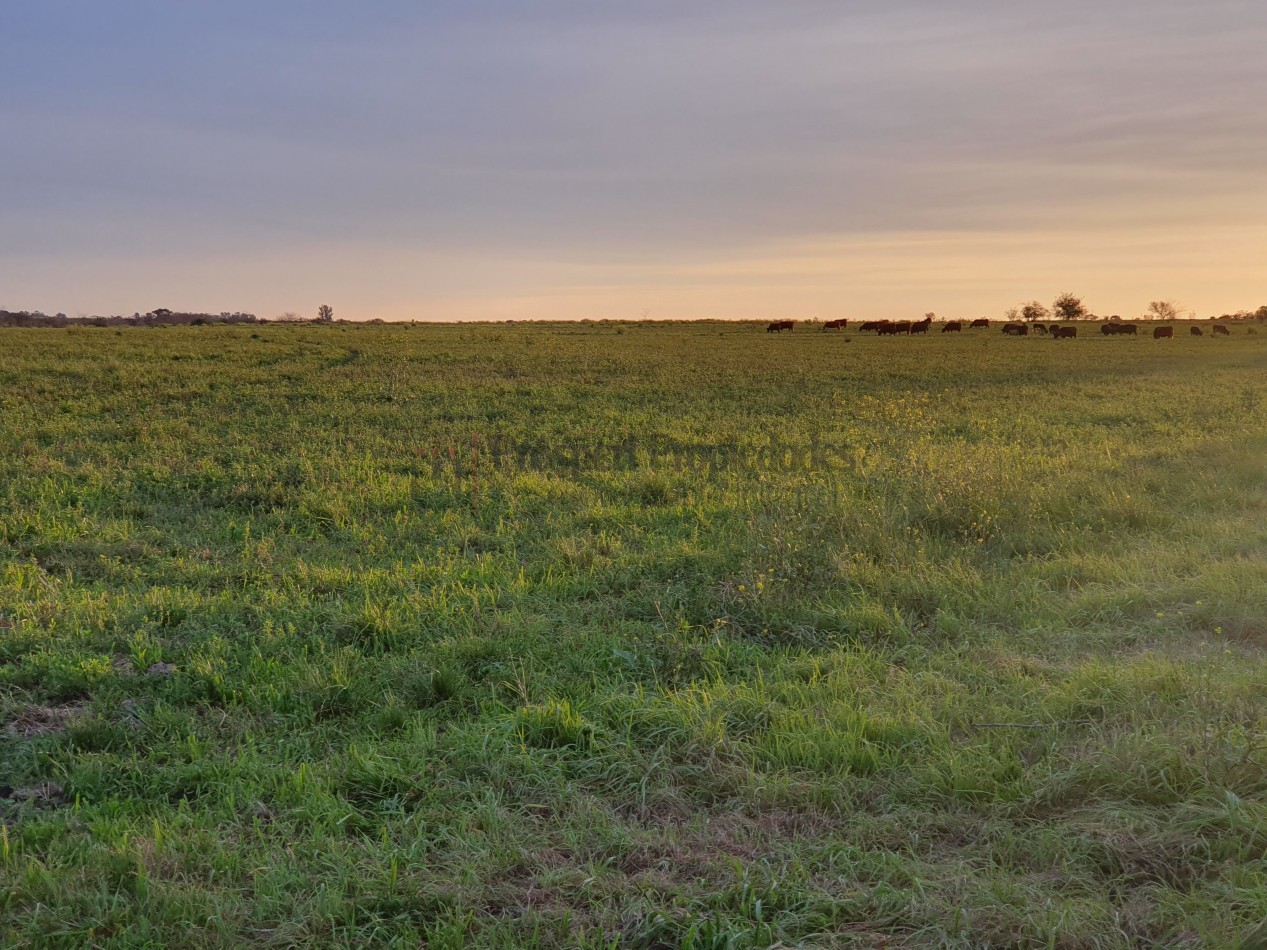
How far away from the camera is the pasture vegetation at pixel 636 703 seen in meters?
3.33

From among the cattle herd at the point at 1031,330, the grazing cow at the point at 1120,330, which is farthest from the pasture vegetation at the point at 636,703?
the grazing cow at the point at 1120,330

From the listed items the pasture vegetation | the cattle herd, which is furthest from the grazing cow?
the pasture vegetation

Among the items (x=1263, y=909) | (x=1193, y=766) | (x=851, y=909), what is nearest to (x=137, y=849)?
(x=851, y=909)

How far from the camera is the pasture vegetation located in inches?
131

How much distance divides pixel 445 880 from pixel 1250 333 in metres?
89.4

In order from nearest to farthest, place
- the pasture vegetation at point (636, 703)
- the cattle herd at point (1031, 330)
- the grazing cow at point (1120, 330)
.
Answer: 1. the pasture vegetation at point (636, 703)
2. the cattle herd at point (1031, 330)
3. the grazing cow at point (1120, 330)

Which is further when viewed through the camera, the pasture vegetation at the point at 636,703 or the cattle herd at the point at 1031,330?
the cattle herd at the point at 1031,330

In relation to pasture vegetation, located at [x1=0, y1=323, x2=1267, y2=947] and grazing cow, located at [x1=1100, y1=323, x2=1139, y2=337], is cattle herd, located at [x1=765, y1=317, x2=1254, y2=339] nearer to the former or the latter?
grazing cow, located at [x1=1100, y1=323, x2=1139, y2=337]

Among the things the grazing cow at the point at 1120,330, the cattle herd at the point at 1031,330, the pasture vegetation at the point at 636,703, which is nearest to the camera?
the pasture vegetation at the point at 636,703

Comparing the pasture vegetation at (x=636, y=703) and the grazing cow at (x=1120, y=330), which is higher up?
the grazing cow at (x=1120, y=330)

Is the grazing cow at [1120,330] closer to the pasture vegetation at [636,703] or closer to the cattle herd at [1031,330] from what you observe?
the cattle herd at [1031,330]

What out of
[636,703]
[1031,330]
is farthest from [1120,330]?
[636,703]

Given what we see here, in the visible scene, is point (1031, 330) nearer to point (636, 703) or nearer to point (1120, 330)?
point (1120, 330)

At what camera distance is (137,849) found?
3.61 m
